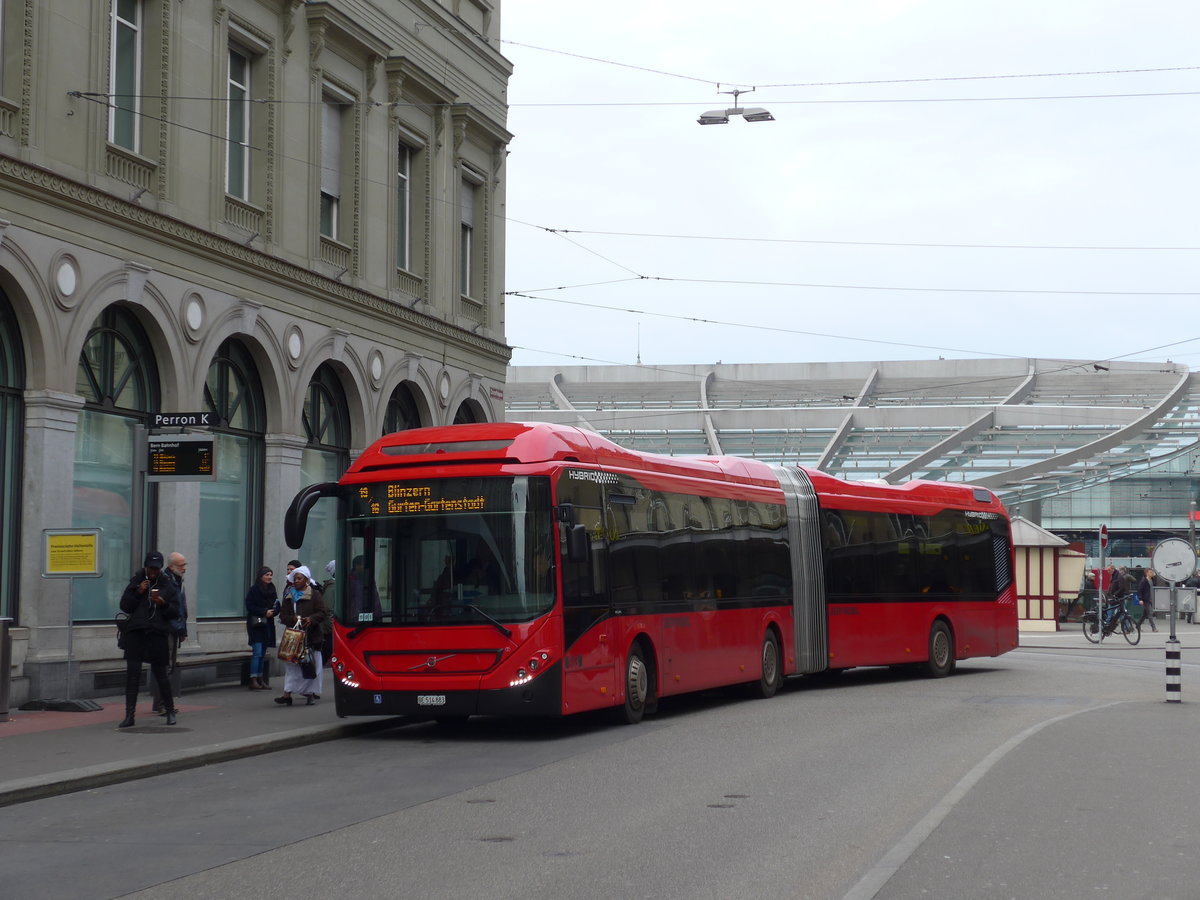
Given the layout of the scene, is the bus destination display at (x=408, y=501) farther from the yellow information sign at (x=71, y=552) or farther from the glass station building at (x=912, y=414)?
the glass station building at (x=912, y=414)

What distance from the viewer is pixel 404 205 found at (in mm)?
28656

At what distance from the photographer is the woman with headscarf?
61.7ft

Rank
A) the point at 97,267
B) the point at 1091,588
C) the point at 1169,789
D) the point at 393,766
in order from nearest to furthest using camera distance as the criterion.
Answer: the point at 1169,789, the point at 393,766, the point at 97,267, the point at 1091,588

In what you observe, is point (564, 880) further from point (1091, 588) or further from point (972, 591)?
point (1091, 588)

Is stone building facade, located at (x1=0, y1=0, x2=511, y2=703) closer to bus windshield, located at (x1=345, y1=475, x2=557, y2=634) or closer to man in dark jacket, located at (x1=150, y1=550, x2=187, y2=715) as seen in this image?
man in dark jacket, located at (x1=150, y1=550, x2=187, y2=715)

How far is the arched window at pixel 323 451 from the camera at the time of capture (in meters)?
25.5

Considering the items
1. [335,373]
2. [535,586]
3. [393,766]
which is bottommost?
[393,766]

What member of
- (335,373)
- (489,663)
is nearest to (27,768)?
(489,663)

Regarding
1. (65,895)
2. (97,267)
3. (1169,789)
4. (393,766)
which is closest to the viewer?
(65,895)

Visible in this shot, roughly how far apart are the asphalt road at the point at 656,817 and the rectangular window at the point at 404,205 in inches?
508

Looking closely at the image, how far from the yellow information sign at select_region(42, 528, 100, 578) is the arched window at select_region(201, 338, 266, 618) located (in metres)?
4.92

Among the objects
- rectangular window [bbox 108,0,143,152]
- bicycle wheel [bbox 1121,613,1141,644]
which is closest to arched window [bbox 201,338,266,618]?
rectangular window [bbox 108,0,143,152]

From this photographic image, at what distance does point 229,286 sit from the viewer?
2217 centimetres

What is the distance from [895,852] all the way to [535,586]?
6.99 meters
